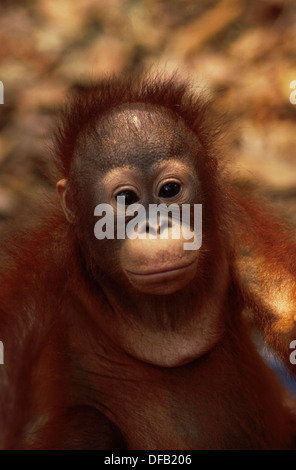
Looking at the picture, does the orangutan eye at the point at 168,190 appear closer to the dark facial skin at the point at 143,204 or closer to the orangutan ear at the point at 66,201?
the dark facial skin at the point at 143,204

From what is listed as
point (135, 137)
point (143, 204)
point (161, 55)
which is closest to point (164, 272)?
point (143, 204)

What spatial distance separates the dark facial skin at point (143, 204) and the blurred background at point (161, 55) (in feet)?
5.26

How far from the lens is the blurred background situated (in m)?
3.72

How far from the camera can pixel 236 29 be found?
12.8 feet

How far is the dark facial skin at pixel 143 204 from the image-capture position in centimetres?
199

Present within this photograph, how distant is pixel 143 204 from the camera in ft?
6.51

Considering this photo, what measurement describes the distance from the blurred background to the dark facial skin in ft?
5.26

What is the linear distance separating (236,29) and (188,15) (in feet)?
0.89

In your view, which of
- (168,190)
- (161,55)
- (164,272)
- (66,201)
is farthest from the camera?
(161,55)

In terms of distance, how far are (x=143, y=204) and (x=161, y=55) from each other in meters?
2.02

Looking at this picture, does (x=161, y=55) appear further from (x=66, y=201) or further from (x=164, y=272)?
(x=164, y=272)

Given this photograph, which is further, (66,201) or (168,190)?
(66,201)

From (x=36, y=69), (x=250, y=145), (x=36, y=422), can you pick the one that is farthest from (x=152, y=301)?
(x=36, y=69)

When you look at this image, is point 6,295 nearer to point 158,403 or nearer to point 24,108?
point 158,403
